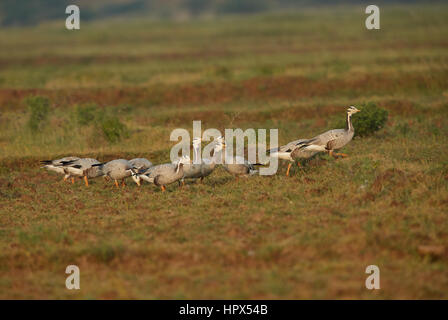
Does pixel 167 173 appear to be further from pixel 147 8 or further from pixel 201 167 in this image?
pixel 147 8

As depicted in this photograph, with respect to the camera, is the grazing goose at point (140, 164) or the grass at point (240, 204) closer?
the grass at point (240, 204)

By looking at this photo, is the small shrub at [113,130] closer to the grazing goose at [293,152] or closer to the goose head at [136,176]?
the goose head at [136,176]

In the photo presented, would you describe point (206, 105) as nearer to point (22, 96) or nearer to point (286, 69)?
point (286, 69)

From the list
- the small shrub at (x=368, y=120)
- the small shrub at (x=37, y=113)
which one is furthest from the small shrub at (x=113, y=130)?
the small shrub at (x=368, y=120)

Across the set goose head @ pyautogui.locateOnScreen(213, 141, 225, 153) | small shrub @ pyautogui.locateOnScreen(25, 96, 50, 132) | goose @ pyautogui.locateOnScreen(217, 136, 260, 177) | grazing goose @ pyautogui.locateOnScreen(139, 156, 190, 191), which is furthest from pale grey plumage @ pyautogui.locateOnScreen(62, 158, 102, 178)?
small shrub @ pyautogui.locateOnScreen(25, 96, 50, 132)

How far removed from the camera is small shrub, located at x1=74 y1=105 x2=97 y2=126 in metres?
16.9

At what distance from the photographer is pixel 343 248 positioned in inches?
314

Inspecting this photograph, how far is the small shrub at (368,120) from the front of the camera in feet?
49.6

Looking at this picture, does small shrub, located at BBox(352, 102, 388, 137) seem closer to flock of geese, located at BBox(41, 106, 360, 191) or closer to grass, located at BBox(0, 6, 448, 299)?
grass, located at BBox(0, 6, 448, 299)

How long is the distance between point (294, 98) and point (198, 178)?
1044 cm

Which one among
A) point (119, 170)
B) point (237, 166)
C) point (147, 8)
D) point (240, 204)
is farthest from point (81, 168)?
point (147, 8)

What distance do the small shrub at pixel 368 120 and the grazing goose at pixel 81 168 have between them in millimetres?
7054
